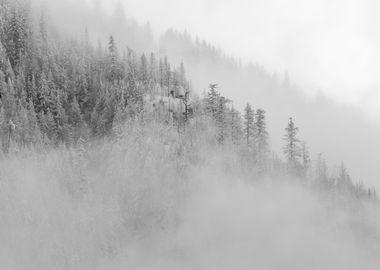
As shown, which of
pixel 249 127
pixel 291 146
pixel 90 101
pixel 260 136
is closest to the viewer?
pixel 291 146

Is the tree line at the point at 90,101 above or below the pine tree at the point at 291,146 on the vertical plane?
above

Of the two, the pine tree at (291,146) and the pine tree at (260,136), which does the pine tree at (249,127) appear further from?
the pine tree at (291,146)

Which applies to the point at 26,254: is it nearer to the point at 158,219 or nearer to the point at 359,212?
the point at 158,219

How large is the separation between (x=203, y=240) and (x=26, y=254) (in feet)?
109

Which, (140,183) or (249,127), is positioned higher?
(249,127)

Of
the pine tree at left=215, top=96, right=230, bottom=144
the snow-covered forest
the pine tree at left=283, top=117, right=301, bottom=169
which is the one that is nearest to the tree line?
the pine tree at left=215, top=96, right=230, bottom=144

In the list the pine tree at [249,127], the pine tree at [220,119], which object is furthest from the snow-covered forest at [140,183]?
the pine tree at [220,119]

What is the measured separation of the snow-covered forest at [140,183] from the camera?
104 meters

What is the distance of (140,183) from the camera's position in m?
113

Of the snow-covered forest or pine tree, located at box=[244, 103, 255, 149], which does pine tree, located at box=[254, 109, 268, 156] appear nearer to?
the snow-covered forest

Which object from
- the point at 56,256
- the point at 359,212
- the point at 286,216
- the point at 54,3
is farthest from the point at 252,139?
the point at 54,3

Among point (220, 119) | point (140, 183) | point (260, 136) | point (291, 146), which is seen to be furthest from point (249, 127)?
point (140, 183)

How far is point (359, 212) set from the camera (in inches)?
5394

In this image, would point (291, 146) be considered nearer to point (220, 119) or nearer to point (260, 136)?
point (260, 136)
